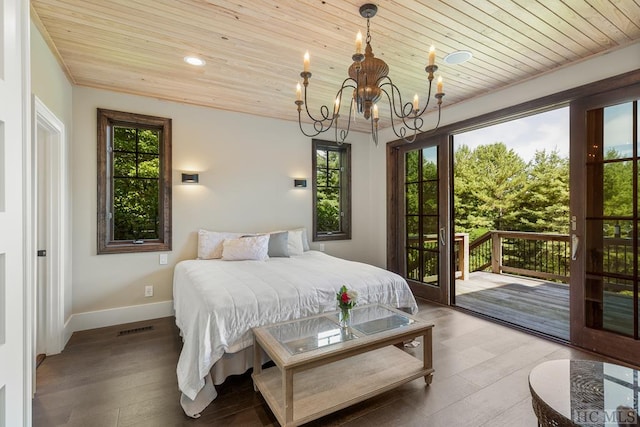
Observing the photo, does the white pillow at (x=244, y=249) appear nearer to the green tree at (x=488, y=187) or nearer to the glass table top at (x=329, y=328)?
the glass table top at (x=329, y=328)

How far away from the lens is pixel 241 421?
1.80 m

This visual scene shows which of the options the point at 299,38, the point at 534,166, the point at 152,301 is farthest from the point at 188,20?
the point at 534,166

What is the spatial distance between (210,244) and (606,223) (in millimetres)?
3987

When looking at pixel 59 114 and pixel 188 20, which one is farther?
pixel 59 114

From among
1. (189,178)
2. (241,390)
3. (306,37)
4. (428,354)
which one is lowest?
(241,390)

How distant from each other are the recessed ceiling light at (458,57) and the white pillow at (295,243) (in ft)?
8.75

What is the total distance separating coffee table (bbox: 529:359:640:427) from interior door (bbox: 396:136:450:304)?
2409 millimetres

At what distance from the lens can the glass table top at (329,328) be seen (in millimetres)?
1854

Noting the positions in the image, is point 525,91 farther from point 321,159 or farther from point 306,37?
point 321,159

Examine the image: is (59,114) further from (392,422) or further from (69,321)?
(392,422)

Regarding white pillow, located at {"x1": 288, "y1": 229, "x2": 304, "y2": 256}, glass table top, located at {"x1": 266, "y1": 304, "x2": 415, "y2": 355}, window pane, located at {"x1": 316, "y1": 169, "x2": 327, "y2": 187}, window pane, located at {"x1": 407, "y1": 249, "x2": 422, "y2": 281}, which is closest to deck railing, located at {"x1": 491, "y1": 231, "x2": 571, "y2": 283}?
window pane, located at {"x1": 407, "y1": 249, "x2": 422, "y2": 281}

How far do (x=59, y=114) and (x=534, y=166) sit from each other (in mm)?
7964

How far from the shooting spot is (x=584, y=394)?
4.35 feet

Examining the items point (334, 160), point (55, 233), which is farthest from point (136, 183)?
point (334, 160)
